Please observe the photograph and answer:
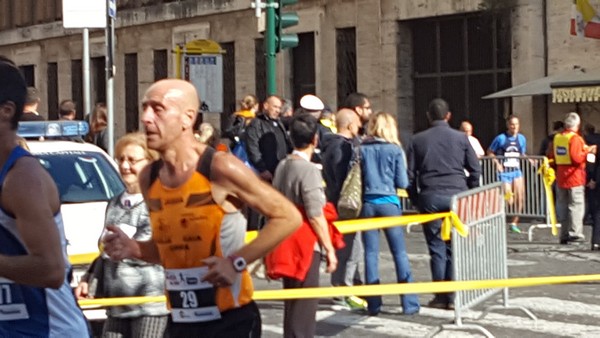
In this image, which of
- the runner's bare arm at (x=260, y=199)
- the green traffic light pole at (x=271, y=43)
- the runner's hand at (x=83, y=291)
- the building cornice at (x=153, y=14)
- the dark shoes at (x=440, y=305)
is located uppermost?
the building cornice at (x=153, y=14)

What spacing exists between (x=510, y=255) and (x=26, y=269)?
12716mm

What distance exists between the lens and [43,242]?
477cm

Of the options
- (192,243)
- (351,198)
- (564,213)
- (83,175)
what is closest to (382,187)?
(351,198)

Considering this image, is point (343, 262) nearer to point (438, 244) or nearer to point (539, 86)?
point (438, 244)

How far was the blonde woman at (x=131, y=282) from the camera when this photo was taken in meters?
7.63

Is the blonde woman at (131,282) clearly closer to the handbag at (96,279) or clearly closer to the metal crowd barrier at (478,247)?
the handbag at (96,279)

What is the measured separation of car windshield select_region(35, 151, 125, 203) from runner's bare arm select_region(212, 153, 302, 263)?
5.59 meters

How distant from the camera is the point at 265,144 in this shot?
637 inches

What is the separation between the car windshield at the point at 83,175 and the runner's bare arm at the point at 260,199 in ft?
18.3

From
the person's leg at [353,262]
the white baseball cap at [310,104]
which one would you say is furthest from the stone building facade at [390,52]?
the person's leg at [353,262]

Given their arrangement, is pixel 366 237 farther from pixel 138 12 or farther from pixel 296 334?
pixel 138 12

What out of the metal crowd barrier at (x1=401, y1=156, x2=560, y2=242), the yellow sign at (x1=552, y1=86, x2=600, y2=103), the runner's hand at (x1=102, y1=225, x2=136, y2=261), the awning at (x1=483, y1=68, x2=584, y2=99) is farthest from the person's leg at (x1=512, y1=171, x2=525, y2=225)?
the runner's hand at (x1=102, y1=225, x2=136, y2=261)

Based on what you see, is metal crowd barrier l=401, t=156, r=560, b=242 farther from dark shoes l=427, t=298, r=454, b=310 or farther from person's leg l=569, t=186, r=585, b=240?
dark shoes l=427, t=298, r=454, b=310

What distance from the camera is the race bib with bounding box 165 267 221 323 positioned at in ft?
18.5
